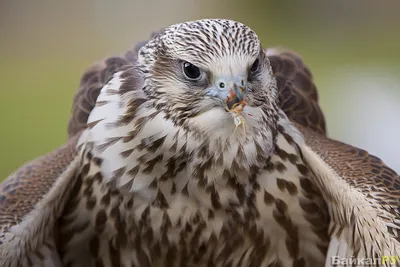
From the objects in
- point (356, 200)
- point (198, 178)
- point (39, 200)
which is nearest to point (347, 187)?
point (356, 200)

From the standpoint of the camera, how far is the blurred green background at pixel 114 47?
1184 mm

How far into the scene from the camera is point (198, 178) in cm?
98

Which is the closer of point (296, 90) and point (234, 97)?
point (234, 97)

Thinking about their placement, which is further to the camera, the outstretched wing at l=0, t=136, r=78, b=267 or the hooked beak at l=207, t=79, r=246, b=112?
the outstretched wing at l=0, t=136, r=78, b=267

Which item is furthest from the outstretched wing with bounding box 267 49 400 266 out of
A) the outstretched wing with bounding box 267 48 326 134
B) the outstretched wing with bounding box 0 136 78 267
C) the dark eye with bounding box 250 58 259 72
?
the outstretched wing with bounding box 0 136 78 267

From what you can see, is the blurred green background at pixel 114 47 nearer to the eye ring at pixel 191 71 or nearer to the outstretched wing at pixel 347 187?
the outstretched wing at pixel 347 187

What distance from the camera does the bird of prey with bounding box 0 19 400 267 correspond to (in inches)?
34.5

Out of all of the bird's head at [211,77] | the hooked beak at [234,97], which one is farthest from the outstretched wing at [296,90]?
the hooked beak at [234,97]

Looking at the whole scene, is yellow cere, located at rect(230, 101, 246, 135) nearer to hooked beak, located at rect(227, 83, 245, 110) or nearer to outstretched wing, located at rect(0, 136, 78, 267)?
hooked beak, located at rect(227, 83, 245, 110)

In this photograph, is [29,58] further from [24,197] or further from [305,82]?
[305,82]

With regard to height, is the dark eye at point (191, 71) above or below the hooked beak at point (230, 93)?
above

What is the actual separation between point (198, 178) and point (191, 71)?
0.18m

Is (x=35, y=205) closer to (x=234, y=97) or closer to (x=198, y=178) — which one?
(x=198, y=178)

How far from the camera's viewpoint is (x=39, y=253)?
3.36 feet
